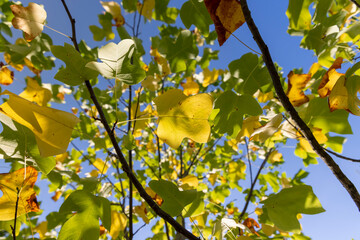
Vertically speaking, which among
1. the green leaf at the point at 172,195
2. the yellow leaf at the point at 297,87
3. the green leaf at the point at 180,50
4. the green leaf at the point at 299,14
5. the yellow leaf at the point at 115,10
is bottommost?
the green leaf at the point at 172,195

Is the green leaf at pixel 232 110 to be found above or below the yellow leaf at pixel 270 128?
above

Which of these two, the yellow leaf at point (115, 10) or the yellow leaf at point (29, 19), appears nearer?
the yellow leaf at point (29, 19)

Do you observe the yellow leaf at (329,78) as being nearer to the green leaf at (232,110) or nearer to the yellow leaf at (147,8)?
the green leaf at (232,110)

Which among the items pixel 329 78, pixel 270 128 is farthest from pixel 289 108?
pixel 329 78

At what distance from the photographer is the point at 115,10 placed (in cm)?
168

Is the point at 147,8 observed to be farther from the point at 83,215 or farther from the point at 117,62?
the point at 83,215

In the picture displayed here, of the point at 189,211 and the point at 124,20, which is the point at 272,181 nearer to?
the point at 189,211

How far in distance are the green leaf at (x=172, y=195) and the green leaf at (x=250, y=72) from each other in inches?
17.2

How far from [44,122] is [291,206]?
2.57ft

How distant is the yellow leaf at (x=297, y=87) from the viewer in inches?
33.3

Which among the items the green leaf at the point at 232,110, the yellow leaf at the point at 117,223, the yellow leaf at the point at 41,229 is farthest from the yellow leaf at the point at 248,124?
the yellow leaf at the point at 41,229

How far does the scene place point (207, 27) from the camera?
971 mm

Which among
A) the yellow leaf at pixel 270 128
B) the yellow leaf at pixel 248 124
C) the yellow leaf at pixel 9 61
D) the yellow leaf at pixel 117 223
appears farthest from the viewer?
the yellow leaf at pixel 9 61

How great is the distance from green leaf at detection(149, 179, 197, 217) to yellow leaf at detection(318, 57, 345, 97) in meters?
0.56
